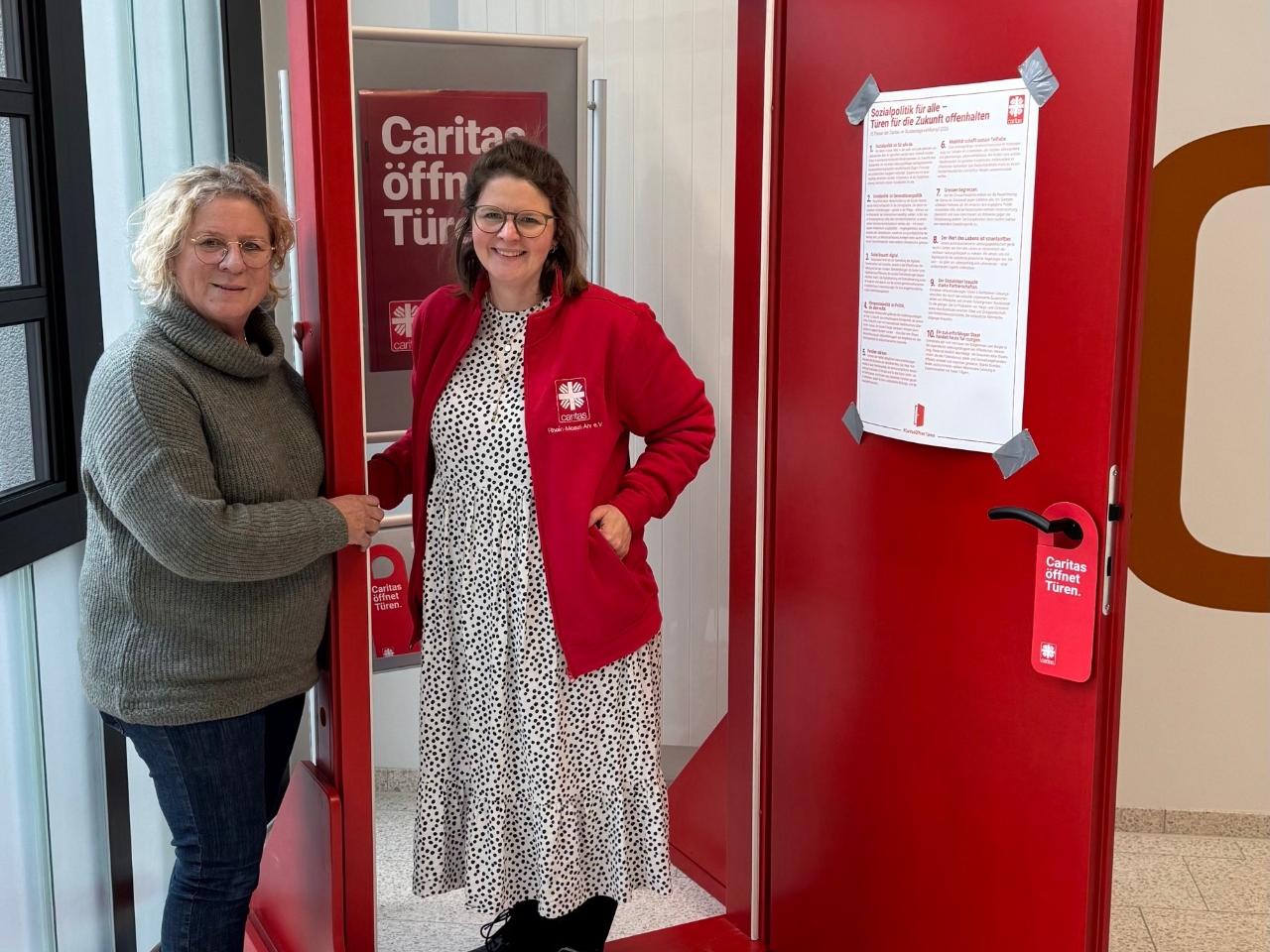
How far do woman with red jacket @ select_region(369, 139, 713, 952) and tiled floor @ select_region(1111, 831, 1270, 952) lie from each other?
1.24 metres

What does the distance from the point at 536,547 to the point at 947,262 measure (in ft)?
2.58

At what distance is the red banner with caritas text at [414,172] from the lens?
2598mm

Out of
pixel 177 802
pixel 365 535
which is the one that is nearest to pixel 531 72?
pixel 365 535

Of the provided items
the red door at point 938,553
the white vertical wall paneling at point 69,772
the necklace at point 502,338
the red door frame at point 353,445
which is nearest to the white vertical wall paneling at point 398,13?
the red door frame at point 353,445

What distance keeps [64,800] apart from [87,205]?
3.51 feet

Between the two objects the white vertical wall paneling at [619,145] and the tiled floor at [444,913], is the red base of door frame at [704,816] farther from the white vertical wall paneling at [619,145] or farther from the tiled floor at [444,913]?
the white vertical wall paneling at [619,145]

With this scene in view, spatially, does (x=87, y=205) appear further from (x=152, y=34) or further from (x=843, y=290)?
(x=843, y=290)

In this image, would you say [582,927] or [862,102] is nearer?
[862,102]

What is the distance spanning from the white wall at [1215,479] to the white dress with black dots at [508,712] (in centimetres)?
151

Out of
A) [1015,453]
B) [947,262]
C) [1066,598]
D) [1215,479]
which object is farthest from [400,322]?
[1215,479]

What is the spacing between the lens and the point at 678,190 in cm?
293

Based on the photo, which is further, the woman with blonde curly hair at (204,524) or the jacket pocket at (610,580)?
the jacket pocket at (610,580)

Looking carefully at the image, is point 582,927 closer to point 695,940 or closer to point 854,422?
point 695,940

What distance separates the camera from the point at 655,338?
2.12 m
